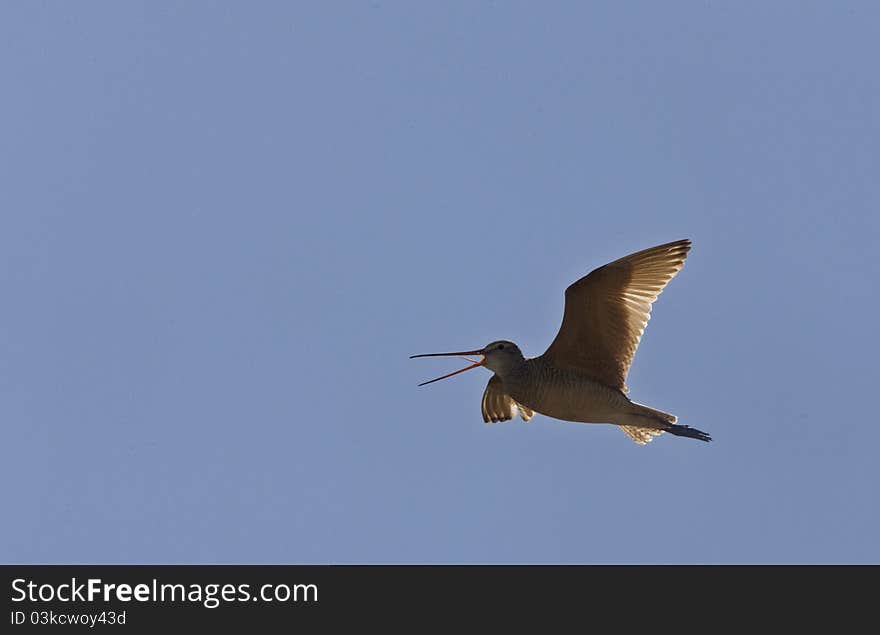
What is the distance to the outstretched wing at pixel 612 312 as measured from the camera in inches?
483

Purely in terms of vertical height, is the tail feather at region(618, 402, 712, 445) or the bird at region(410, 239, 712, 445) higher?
the bird at region(410, 239, 712, 445)

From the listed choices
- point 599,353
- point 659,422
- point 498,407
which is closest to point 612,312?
point 599,353

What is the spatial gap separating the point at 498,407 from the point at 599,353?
1.89m

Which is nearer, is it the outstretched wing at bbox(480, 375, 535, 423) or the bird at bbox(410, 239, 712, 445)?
the bird at bbox(410, 239, 712, 445)

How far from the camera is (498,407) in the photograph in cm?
1400

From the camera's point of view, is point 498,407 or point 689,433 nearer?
point 689,433

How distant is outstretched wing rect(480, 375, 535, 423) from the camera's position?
1391 cm

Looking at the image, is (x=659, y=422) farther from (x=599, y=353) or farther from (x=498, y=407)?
(x=498, y=407)

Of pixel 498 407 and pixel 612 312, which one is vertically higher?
pixel 498 407

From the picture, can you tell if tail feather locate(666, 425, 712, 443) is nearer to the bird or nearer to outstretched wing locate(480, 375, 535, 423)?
the bird

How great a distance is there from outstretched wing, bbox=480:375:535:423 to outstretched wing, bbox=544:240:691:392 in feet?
4.73

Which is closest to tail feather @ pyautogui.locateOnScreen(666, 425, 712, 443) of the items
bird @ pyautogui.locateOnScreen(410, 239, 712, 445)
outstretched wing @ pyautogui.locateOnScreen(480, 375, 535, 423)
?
bird @ pyautogui.locateOnScreen(410, 239, 712, 445)

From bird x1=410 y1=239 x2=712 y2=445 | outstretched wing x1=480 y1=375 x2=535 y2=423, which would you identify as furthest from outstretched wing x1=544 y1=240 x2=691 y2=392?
outstretched wing x1=480 y1=375 x2=535 y2=423
